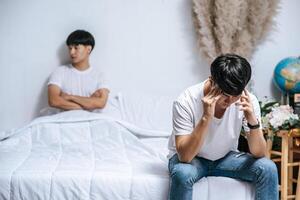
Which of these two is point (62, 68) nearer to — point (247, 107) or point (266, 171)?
point (247, 107)

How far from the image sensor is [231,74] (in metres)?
1.41

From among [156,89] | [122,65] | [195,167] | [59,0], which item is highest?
[59,0]

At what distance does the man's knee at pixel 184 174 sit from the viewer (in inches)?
57.8

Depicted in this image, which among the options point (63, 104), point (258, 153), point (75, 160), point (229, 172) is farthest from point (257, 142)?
point (63, 104)

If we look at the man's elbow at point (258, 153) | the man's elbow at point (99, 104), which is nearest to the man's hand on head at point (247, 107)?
the man's elbow at point (258, 153)

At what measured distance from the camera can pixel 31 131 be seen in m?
2.29

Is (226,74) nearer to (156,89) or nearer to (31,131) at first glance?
(31,131)

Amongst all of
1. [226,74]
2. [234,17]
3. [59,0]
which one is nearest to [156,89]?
[234,17]

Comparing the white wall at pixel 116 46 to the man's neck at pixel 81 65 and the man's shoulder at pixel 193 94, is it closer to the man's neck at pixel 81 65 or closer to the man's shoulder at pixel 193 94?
the man's neck at pixel 81 65

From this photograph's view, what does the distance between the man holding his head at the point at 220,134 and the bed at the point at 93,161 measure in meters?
0.07

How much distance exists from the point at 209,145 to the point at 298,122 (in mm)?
881

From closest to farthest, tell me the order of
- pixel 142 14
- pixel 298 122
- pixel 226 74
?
pixel 226 74
pixel 298 122
pixel 142 14

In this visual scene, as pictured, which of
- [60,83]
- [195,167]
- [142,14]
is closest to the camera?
[195,167]

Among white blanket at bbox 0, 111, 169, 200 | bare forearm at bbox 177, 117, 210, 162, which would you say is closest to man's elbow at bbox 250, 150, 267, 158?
bare forearm at bbox 177, 117, 210, 162
